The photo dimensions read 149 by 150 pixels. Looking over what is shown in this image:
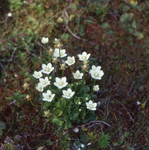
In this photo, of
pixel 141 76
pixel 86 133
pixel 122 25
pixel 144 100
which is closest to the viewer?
pixel 86 133

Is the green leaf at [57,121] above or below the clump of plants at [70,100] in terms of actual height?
below

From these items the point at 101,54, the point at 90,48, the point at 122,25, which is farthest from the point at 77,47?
the point at 122,25

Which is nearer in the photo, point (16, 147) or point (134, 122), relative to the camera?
point (16, 147)

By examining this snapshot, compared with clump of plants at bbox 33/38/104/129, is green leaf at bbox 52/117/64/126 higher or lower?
lower

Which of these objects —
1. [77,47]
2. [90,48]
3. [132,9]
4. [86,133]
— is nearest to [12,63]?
[77,47]

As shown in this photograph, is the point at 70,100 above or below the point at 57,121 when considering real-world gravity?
above

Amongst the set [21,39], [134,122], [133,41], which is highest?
[133,41]

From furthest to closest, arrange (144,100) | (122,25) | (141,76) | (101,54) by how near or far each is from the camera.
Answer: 1. (122,25)
2. (101,54)
3. (141,76)
4. (144,100)

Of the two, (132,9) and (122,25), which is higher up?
(132,9)

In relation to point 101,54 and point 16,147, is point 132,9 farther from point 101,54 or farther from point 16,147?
point 16,147

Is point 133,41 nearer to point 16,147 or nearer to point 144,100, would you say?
point 144,100
